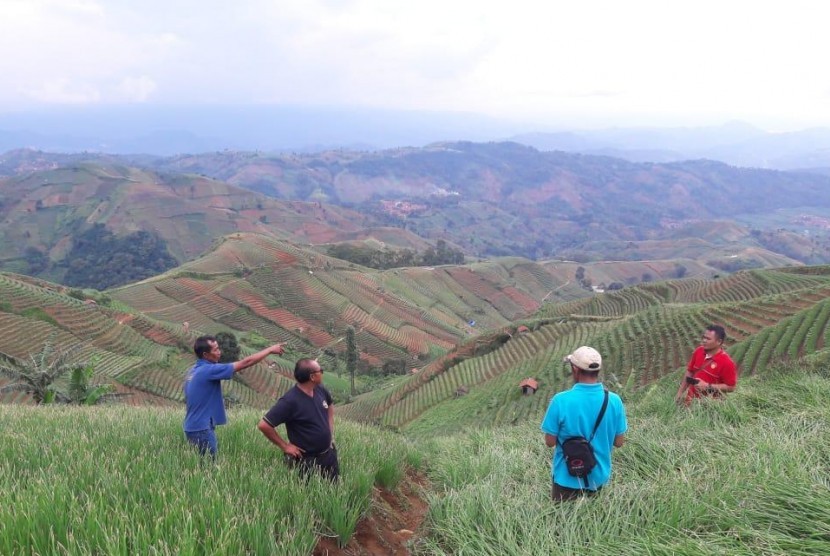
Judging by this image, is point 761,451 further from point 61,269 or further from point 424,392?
point 61,269

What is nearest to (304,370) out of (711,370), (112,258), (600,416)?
(600,416)

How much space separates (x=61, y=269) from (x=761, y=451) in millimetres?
126070

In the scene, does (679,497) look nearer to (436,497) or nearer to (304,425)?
(436,497)

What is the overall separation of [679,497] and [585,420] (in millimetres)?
785

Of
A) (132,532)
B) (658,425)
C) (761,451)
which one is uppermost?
(132,532)

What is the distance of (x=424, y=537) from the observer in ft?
13.0

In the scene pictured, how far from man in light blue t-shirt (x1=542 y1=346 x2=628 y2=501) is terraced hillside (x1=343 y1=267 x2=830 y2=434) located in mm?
11889

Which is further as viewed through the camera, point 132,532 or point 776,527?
point 776,527

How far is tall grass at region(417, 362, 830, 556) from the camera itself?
9.78 ft

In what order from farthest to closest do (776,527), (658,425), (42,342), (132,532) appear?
(42,342)
(658,425)
(776,527)
(132,532)

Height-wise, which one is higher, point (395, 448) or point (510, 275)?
point (395, 448)

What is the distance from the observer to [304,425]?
4.65 meters

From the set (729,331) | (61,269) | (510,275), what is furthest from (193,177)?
(729,331)

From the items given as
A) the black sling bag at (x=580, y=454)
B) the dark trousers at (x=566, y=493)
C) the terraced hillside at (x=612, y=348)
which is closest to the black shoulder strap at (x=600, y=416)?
the black sling bag at (x=580, y=454)
